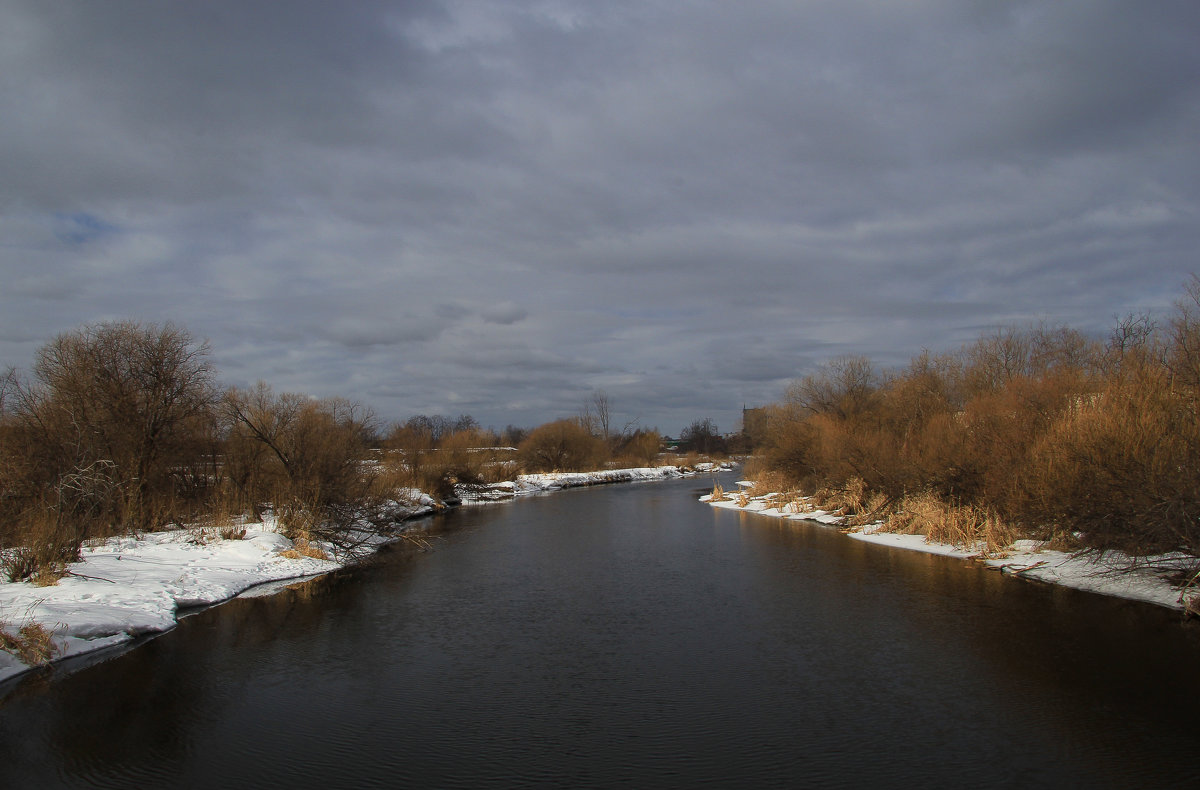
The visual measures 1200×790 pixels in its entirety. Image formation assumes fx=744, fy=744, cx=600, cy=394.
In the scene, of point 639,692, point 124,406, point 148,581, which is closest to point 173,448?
point 124,406

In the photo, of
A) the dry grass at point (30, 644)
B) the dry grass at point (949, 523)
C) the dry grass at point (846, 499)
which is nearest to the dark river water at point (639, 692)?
the dry grass at point (30, 644)

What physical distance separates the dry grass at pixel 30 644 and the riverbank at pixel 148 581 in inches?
2.5

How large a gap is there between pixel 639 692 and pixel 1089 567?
11.1m

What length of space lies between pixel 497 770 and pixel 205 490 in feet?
66.8

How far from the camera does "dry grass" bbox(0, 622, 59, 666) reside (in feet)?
31.9

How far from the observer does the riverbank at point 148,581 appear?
10.8m

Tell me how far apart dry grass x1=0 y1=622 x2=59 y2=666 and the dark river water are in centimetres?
51

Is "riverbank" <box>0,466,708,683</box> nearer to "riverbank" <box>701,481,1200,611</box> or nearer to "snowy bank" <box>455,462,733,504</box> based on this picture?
"riverbank" <box>701,481,1200,611</box>

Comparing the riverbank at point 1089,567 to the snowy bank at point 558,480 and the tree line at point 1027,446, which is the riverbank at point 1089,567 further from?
the snowy bank at point 558,480

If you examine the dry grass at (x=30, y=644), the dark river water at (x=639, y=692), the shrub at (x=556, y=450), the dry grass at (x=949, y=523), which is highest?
the shrub at (x=556, y=450)

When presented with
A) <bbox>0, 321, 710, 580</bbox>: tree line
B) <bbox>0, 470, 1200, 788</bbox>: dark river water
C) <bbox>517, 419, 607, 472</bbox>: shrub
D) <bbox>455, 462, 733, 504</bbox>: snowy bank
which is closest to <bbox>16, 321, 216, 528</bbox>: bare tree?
<bbox>0, 321, 710, 580</bbox>: tree line

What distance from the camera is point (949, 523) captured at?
20.8m

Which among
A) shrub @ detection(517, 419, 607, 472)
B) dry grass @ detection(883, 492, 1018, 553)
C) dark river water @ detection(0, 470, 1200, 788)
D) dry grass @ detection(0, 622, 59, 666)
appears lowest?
dark river water @ detection(0, 470, 1200, 788)

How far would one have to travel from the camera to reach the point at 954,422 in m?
22.7
